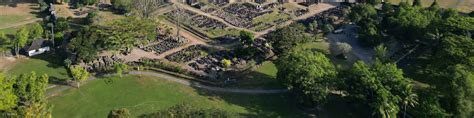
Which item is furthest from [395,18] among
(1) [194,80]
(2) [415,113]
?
(1) [194,80]

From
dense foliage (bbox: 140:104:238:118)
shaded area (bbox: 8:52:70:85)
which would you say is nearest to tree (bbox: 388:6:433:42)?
dense foliage (bbox: 140:104:238:118)

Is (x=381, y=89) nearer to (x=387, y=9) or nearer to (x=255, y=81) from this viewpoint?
(x=255, y=81)

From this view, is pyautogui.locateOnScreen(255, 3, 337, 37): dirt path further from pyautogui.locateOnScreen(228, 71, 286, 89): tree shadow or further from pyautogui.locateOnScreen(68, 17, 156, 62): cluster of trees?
pyautogui.locateOnScreen(68, 17, 156, 62): cluster of trees

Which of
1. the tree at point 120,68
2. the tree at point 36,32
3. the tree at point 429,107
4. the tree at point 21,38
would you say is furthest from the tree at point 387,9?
the tree at point 21,38

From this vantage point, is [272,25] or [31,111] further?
[272,25]

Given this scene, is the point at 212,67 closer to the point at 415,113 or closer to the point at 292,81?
the point at 292,81

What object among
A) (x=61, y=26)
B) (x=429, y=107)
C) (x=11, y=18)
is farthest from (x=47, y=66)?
(x=429, y=107)

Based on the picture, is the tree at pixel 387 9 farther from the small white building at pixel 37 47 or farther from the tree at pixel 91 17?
the small white building at pixel 37 47
